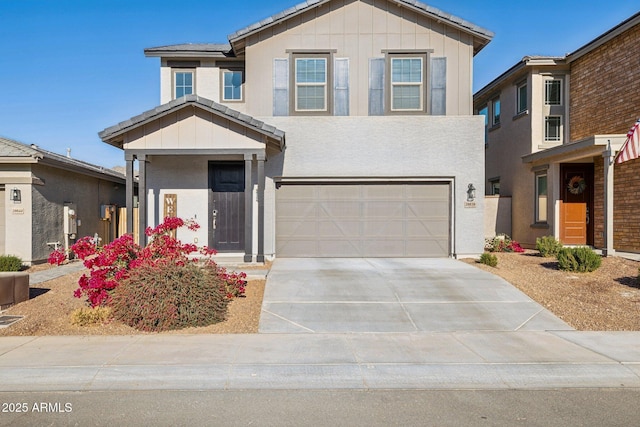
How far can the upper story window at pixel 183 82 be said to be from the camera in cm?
1488

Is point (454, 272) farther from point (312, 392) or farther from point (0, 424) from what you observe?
point (0, 424)

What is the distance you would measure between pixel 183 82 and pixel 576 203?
45.4 feet

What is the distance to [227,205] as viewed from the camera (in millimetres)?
13703

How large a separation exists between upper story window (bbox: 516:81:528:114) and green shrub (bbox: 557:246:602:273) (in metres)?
8.02

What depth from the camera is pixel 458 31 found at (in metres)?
13.4

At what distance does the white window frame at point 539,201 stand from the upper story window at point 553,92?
9.04ft

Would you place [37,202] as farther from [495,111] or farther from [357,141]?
[495,111]

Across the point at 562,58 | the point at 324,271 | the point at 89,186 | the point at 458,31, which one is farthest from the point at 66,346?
the point at 562,58

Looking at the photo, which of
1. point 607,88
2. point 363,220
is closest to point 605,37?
point 607,88

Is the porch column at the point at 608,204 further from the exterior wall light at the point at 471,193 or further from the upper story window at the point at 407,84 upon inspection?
the upper story window at the point at 407,84

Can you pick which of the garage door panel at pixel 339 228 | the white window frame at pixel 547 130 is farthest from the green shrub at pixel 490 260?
the white window frame at pixel 547 130

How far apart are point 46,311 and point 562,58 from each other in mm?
17434

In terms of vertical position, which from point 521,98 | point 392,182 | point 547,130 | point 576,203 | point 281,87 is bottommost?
point 576,203

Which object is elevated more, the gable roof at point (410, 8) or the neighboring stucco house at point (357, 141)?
the gable roof at point (410, 8)
